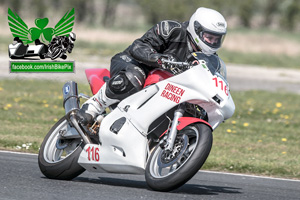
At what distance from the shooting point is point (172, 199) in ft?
18.1

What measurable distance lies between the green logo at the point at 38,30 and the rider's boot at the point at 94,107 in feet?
21.2

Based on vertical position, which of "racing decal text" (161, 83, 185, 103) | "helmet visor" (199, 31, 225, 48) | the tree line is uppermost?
"helmet visor" (199, 31, 225, 48)

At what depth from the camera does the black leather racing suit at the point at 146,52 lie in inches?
240

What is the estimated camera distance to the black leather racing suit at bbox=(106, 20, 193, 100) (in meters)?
6.11

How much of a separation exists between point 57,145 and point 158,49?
1511mm

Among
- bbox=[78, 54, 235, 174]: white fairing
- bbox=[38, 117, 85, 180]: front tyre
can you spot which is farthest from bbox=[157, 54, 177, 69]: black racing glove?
bbox=[38, 117, 85, 180]: front tyre

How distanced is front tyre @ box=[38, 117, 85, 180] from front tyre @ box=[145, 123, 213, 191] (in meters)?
0.96

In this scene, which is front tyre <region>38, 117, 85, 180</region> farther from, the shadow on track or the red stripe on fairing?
the red stripe on fairing

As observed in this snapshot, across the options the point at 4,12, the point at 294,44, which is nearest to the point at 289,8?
the point at 294,44

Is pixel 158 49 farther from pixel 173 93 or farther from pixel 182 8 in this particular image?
pixel 182 8

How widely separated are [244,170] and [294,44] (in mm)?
33018

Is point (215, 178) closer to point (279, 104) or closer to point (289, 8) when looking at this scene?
point (279, 104)

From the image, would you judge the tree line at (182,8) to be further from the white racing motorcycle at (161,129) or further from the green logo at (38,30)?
the white racing motorcycle at (161,129)

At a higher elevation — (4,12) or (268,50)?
(4,12)
